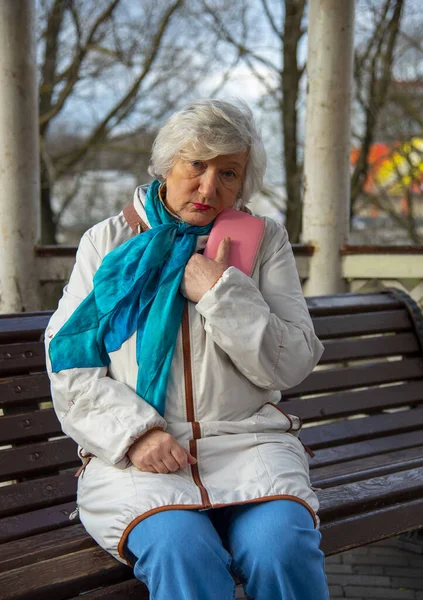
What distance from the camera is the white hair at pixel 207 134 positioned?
8.61 feet

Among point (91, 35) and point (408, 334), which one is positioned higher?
point (91, 35)

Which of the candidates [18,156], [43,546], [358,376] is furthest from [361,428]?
[18,156]

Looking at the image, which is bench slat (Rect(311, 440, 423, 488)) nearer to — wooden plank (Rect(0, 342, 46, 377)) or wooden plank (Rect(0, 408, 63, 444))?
wooden plank (Rect(0, 408, 63, 444))

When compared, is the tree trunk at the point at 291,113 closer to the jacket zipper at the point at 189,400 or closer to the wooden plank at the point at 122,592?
the jacket zipper at the point at 189,400

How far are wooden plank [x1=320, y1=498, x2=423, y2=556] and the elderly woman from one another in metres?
0.30

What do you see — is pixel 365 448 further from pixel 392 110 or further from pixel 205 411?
pixel 392 110

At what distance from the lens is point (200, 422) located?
2.52m

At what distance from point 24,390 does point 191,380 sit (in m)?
0.91

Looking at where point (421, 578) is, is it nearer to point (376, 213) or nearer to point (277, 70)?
point (277, 70)

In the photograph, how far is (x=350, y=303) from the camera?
13.6ft

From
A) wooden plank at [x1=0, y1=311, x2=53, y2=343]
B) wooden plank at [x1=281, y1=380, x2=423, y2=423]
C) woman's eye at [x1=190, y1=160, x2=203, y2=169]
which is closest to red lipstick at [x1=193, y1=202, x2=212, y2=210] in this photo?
woman's eye at [x1=190, y1=160, x2=203, y2=169]

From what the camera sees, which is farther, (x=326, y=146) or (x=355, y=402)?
(x=326, y=146)

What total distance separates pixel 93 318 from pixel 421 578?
230cm

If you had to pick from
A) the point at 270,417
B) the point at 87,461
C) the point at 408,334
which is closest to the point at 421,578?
the point at 408,334
